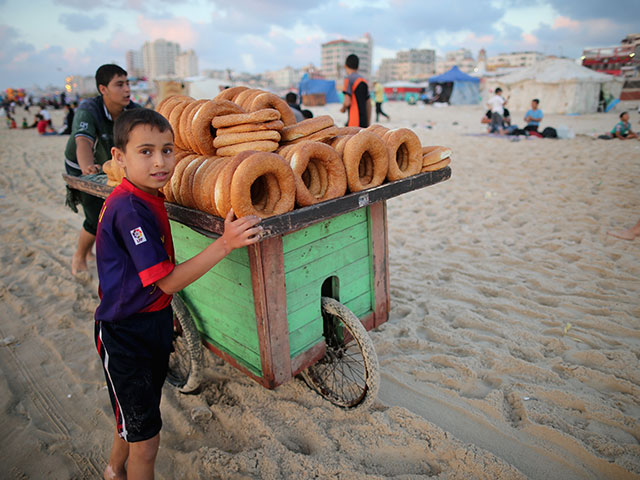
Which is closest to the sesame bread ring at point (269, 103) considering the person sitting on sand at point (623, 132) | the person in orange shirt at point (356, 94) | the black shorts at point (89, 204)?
the black shorts at point (89, 204)

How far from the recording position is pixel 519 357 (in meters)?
2.76

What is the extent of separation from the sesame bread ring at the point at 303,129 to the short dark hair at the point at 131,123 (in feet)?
2.48

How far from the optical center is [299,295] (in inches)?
86.5

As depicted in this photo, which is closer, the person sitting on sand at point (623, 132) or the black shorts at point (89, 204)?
the black shorts at point (89, 204)

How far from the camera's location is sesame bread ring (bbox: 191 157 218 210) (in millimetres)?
1949

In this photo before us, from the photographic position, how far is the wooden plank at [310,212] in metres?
1.71

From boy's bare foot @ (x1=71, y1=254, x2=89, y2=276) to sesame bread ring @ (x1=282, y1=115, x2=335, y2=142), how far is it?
327cm

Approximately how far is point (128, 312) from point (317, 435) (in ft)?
4.10

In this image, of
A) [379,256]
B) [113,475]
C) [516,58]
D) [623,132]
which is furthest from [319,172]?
[516,58]

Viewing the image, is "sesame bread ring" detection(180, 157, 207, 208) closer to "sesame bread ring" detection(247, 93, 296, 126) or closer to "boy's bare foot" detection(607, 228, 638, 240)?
"sesame bread ring" detection(247, 93, 296, 126)

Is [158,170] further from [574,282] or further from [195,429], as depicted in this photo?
[574,282]

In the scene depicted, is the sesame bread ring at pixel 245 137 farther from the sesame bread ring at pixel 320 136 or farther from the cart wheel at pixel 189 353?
the cart wheel at pixel 189 353

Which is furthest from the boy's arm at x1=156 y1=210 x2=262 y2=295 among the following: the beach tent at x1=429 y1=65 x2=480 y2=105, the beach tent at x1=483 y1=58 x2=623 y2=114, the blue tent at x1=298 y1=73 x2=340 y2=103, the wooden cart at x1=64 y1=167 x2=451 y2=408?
the blue tent at x1=298 y1=73 x2=340 y2=103

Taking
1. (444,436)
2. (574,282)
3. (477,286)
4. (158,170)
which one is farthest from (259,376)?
(574,282)
